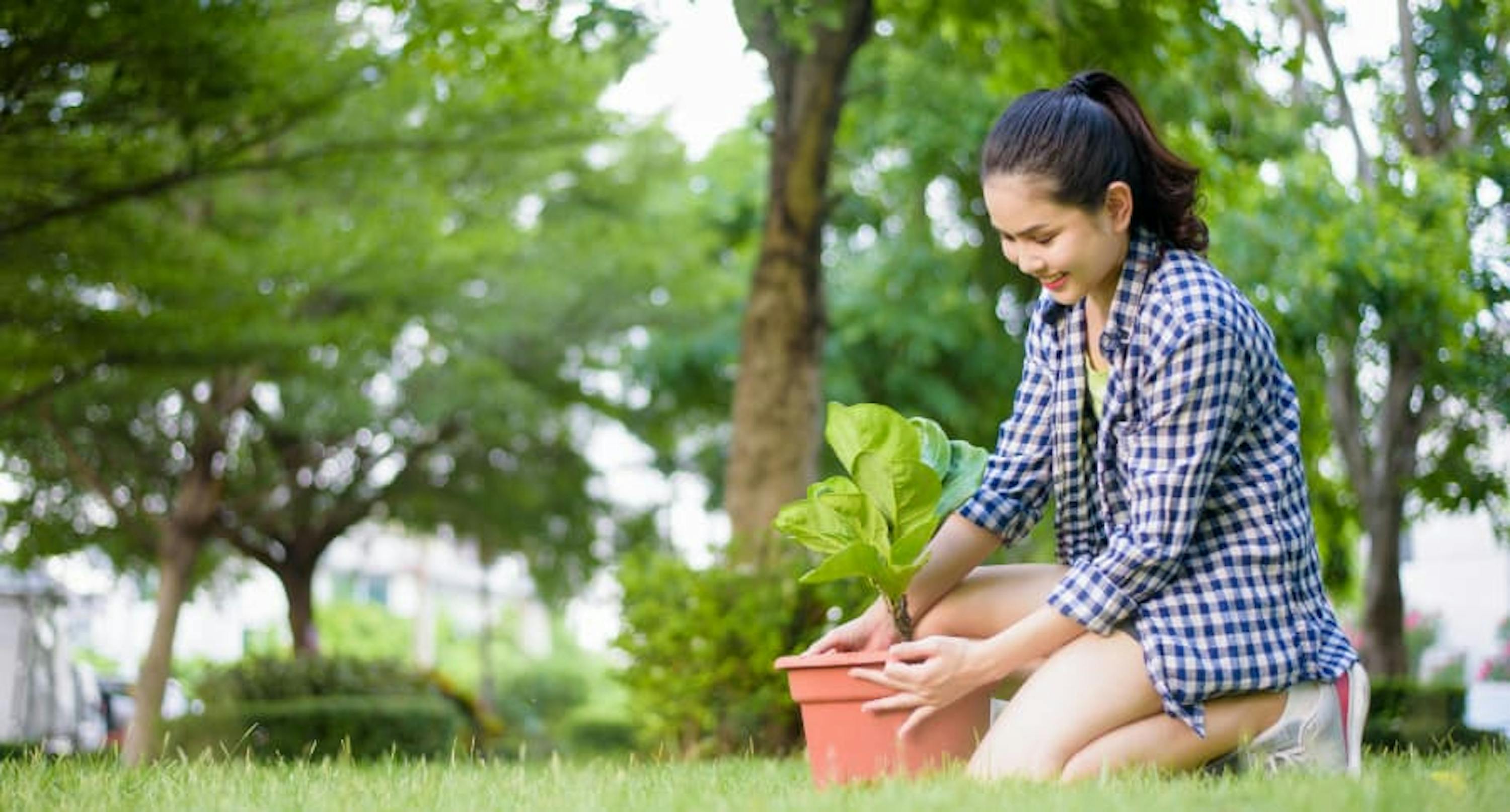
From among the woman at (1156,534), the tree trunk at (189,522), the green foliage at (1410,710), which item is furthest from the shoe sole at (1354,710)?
the tree trunk at (189,522)

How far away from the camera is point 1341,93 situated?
11.1 meters

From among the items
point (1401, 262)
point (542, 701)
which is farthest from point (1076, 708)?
point (542, 701)

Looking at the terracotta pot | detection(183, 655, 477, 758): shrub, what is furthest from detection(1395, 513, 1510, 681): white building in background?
the terracotta pot

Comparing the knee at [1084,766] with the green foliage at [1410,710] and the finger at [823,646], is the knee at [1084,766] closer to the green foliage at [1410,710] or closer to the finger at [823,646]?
the finger at [823,646]

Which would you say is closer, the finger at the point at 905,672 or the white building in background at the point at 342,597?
the finger at the point at 905,672

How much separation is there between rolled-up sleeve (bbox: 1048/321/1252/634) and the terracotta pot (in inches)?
14.9

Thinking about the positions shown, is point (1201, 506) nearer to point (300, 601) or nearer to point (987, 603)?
point (987, 603)

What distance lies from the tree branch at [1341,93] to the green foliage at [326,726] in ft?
Answer: 25.5

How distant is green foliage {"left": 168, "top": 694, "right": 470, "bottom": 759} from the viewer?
11875mm

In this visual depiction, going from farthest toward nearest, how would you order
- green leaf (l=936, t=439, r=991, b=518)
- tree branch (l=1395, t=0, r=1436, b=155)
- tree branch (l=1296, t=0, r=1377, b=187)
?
1. tree branch (l=1296, t=0, r=1377, b=187)
2. tree branch (l=1395, t=0, r=1436, b=155)
3. green leaf (l=936, t=439, r=991, b=518)

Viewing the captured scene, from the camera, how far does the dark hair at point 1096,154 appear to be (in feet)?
10.2

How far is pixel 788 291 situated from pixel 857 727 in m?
5.00

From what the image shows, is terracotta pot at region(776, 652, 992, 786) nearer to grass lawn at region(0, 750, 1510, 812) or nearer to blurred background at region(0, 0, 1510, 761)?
grass lawn at region(0, 750, 1510, 812)

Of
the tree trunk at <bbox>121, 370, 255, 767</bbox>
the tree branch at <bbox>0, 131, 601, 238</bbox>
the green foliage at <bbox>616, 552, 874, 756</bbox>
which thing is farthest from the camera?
the tree trunk at <bbox>121, 370, 255, 767</bbox>
